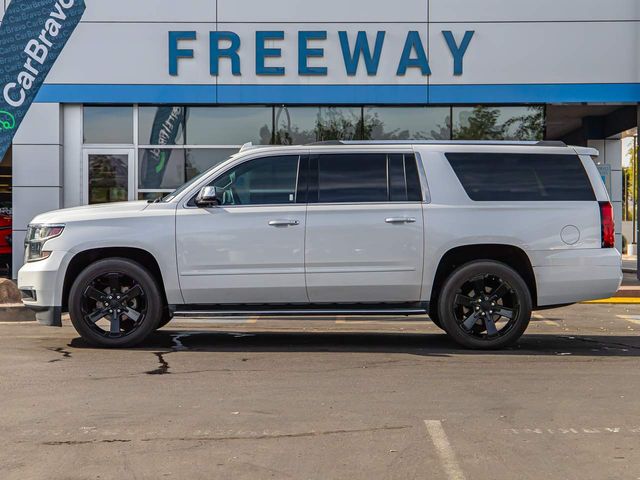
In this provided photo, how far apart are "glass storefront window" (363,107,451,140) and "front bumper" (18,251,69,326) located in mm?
9956

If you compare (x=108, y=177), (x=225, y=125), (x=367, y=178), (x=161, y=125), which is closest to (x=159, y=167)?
(x=161, y=125)

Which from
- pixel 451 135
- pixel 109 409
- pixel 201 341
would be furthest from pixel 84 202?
pixel 109 409

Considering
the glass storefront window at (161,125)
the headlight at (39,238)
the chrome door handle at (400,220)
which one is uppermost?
the glass storefront window at (161,125)

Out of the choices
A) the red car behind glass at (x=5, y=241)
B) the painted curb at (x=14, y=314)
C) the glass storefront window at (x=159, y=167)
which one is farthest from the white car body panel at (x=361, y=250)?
the red car behind glass at (x=5, y=241)

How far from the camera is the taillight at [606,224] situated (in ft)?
28.5

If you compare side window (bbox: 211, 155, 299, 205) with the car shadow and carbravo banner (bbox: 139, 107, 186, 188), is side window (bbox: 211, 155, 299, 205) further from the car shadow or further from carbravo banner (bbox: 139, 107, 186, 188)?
carbravo banner (bbox: 139, 107, 186, 188)

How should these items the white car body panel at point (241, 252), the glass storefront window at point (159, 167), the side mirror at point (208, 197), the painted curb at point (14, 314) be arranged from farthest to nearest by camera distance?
the glass storefront window at point (159, 167) → the painted curb at point (14, 314) → the white car body panel at point (241, 252) → the side mirror at point (208, 197)

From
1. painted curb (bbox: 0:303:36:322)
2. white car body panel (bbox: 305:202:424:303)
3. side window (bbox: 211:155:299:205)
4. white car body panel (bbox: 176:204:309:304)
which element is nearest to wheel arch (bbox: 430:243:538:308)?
white car body panel (bbox: 305:202:424:303)

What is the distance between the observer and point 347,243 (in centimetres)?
849

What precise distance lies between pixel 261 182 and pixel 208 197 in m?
0.58

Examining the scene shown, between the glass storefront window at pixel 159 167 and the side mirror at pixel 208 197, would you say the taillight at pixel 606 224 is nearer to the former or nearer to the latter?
the side mirror at pixel 208 197

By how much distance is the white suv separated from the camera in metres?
8.49

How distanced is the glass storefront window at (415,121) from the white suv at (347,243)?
28.8 ft

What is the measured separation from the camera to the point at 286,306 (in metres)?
8.62
